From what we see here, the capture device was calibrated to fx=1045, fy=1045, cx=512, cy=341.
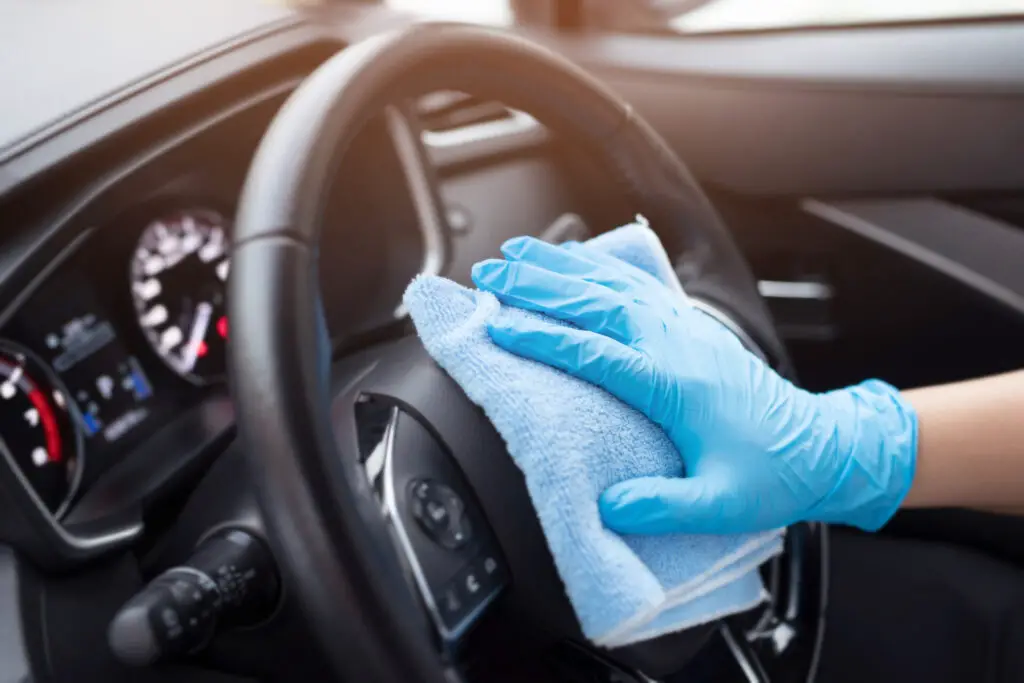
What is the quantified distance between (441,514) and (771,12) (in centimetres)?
102

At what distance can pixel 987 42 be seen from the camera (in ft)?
4.11

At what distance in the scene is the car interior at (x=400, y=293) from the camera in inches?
22.4

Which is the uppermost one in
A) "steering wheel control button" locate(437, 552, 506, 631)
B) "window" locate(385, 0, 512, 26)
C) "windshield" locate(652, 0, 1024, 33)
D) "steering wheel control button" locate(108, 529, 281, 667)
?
"window" locate(385, 0, 512, 26)

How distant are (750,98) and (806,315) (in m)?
0.29

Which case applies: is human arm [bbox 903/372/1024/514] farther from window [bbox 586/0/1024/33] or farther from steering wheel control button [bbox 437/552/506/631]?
window [bbox 586/0/1024/33]

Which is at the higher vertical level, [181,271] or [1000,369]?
[181,271]

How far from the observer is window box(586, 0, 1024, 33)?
1.30 metres

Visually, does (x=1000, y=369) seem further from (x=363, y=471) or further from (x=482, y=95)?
(x=363, y=471)

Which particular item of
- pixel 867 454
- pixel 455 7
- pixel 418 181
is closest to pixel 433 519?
pixel 867 454

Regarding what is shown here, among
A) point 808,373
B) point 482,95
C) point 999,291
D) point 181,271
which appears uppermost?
point 482,95

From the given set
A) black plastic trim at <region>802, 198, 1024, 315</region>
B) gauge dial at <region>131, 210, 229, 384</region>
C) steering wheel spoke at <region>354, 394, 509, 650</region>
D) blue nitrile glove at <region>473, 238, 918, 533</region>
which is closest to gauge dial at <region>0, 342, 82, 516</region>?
gauge dial at <region>131, 210, 229, 384</region>

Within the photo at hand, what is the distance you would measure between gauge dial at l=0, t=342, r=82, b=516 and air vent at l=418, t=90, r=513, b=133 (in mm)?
620

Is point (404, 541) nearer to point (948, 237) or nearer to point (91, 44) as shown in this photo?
point (91, 44)

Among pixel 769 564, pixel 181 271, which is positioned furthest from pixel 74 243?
pixel 769 564
